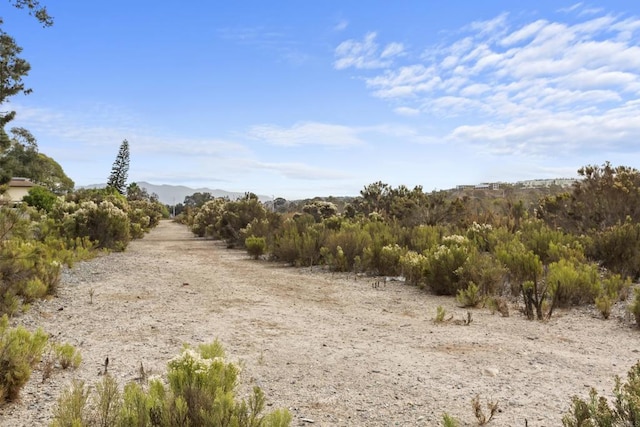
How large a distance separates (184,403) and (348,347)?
127 inches

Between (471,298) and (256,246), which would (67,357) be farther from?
(256,246)

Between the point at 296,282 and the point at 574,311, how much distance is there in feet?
18.4

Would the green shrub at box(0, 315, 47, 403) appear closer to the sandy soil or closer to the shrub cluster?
the sandy soil

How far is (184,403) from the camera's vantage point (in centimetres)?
266

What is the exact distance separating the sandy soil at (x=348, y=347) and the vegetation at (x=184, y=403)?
1.00 metres

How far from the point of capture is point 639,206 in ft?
40.0

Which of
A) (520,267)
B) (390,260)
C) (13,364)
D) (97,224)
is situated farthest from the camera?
(97,224)

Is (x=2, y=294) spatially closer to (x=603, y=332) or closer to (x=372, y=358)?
(x=372, y=358)

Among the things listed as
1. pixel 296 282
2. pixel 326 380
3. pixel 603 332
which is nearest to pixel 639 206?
pixel 603 332

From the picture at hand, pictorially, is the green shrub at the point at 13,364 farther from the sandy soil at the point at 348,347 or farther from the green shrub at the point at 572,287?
the green shrub at the point at 572,287

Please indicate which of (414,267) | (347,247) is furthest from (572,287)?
(347,247)

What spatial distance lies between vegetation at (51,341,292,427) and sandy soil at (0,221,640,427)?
100 cm

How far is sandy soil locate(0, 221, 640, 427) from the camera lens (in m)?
3.96

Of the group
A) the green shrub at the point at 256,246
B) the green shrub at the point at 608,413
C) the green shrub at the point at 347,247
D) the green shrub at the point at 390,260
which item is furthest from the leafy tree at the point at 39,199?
the green shrub at the point at 608,413
